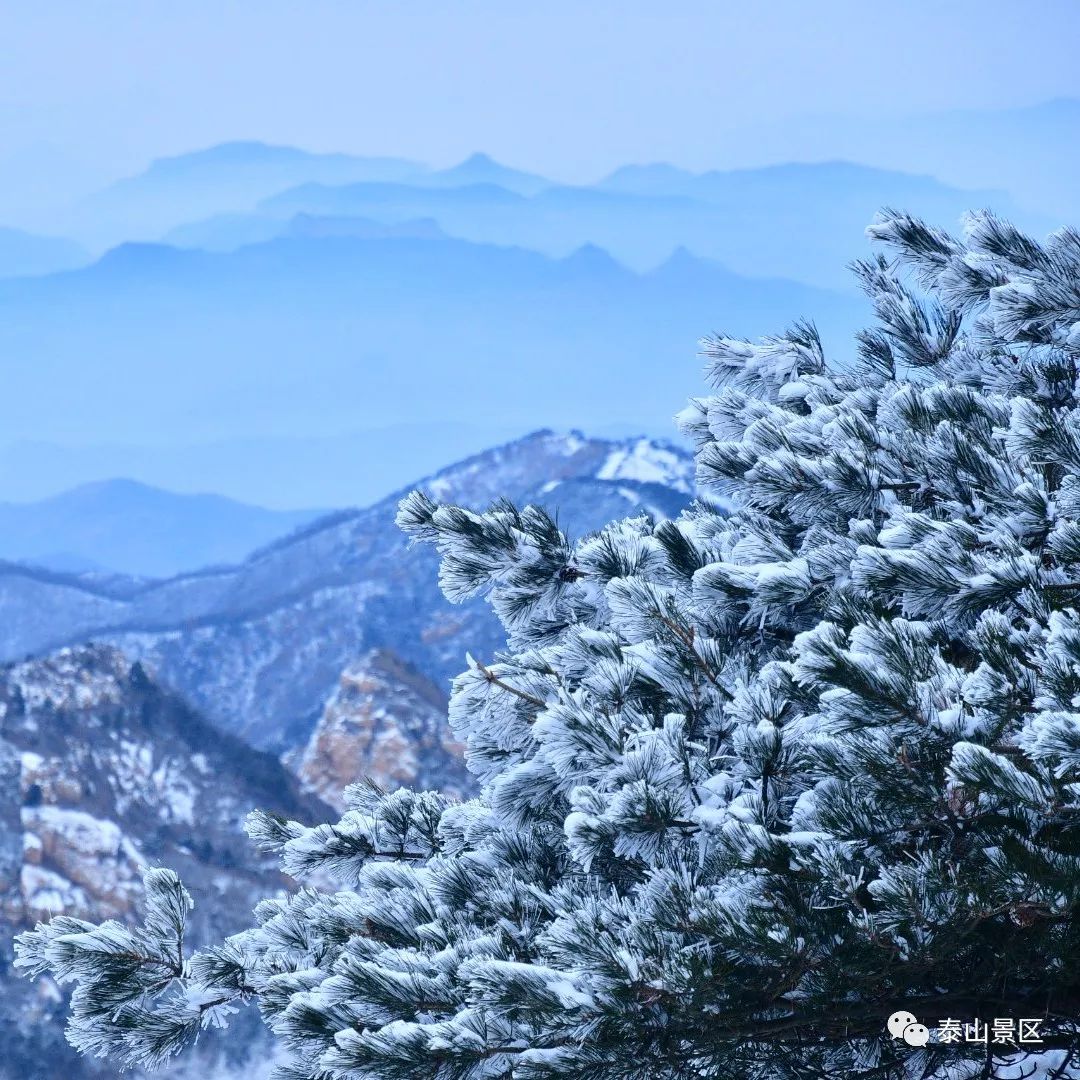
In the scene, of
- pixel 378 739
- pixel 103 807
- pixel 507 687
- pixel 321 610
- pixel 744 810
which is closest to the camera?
pixel 744 810

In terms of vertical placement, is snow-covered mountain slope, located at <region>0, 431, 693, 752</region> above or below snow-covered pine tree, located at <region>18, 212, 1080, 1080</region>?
above

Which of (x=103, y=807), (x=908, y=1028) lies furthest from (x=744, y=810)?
(x=103, y=807)

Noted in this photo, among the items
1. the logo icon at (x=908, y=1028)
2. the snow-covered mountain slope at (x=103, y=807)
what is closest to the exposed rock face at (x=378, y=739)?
the snow-covered mountain slope at (x=103, y=807)

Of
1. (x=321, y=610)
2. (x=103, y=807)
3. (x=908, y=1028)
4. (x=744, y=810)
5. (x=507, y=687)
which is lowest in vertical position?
(x=103, y=807)

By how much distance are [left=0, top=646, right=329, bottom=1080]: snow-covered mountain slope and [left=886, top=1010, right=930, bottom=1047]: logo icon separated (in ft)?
58.2

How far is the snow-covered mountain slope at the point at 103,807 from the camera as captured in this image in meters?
20.6

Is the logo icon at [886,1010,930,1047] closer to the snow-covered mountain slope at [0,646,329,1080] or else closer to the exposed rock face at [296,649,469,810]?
the snow-covered mountain slope at [0,646,329,1080]

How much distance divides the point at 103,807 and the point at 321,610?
26339 millimetres

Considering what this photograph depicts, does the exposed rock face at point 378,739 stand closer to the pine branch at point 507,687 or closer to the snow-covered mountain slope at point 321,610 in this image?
the snow-covered mountain slope at point 321,610

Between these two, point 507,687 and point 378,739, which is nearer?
point 507,687

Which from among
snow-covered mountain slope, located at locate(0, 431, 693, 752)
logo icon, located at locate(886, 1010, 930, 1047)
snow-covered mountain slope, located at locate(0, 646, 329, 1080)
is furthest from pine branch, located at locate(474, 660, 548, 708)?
snow-covered mountain slope, located at locate(0, 431, 693, 752)

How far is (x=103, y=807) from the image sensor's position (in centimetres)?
2509

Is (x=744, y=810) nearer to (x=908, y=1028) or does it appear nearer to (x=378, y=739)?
(x=908, y=1028)

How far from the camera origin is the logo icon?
2.16 metres
